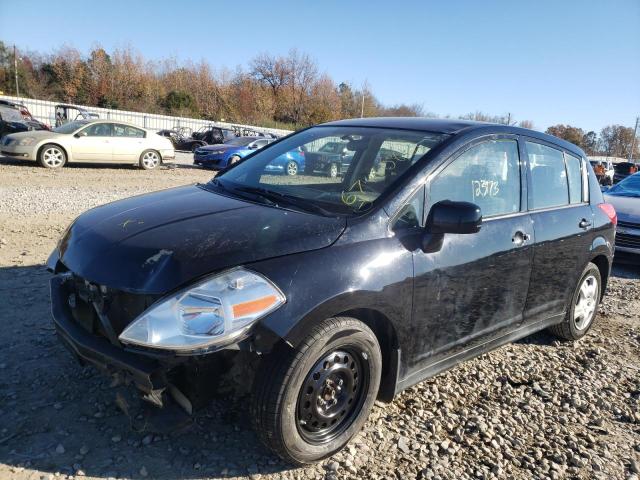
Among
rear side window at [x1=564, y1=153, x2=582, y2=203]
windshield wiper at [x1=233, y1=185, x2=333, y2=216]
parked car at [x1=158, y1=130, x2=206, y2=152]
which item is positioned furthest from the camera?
parked car at [x1=158, y1=130, x2=206, y2=152]

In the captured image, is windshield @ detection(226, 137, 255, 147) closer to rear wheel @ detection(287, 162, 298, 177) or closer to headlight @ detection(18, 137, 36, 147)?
headlight @ detection(18, 137, 36, 147)

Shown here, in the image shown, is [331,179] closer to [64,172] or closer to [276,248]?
[276,248]

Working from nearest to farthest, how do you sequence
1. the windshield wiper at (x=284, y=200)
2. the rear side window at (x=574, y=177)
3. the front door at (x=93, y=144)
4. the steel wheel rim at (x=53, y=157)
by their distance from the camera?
1. the windshield wiper at (x=284, y=200)
2. the rear side window at (x=574, y=177)
3. the steel wheel rim at (x=53, y=157)
4. the front door at (x=93, y=144)

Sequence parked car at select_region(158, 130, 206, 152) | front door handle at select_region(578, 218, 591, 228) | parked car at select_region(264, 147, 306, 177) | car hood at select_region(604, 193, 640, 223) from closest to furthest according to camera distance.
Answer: parked car at select_region(264, 147, 306, 177) < front door handle at select_region(578, 218, 591, 228) < car hood at select_region(604, 193, 640, 223) < parked car at select_region(158, 130, 206, 152)

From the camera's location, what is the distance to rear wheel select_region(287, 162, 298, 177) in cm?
336

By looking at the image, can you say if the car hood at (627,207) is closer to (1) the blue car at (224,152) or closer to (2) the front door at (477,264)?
(2) the front door at (477,264)

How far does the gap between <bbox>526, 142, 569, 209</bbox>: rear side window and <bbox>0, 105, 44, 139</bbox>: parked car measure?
19.2 m

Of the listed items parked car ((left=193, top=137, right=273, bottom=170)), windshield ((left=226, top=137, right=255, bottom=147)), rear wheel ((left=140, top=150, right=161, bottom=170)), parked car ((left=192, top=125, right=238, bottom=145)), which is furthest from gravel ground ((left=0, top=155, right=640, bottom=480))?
parked car ((left=192, top=125, right=238, bottom=145))

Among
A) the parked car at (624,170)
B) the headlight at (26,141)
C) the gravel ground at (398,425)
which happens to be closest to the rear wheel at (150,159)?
the headlight at (26,141)

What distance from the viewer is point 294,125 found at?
54.2 meters

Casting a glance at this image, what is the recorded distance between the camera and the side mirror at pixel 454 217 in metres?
2.61

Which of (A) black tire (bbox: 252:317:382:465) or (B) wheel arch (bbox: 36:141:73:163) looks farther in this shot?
(B) wheel arch (bbox: 36:141:73:163)

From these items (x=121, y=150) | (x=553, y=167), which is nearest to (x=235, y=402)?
(x=553, y=167)

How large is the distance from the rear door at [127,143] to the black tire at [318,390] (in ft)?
46.1
